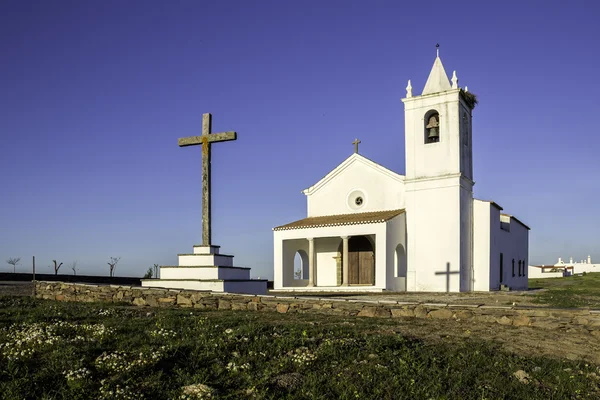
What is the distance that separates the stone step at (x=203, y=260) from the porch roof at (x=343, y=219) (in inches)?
346

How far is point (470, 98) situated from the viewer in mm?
24766

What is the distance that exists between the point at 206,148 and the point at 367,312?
25.6 feet

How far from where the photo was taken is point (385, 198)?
25047 millimetres

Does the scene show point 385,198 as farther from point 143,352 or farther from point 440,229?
point 143,352

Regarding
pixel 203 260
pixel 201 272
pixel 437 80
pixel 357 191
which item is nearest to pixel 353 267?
pixel 357 191

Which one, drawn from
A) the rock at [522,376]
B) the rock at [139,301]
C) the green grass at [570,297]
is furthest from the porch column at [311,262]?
the rock at [522,376]

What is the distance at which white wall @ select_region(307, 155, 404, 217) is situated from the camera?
81.5 feet

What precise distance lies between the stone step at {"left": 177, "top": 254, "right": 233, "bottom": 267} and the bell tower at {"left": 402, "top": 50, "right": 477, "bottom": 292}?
11201mm

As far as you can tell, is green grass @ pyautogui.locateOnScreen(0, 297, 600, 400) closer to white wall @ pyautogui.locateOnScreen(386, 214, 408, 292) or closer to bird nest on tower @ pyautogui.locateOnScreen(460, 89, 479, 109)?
white wall @ pyautogui.locateOnScreen(386, 214, 408, 292)

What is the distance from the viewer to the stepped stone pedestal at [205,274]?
1439 cm


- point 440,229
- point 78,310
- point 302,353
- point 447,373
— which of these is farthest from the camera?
point 440,229

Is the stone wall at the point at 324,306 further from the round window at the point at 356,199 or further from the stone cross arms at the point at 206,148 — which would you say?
the round window at the point at 356,199

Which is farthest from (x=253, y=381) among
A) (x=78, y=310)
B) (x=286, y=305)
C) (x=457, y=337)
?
(x=78, y=310)

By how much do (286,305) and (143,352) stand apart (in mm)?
5193
